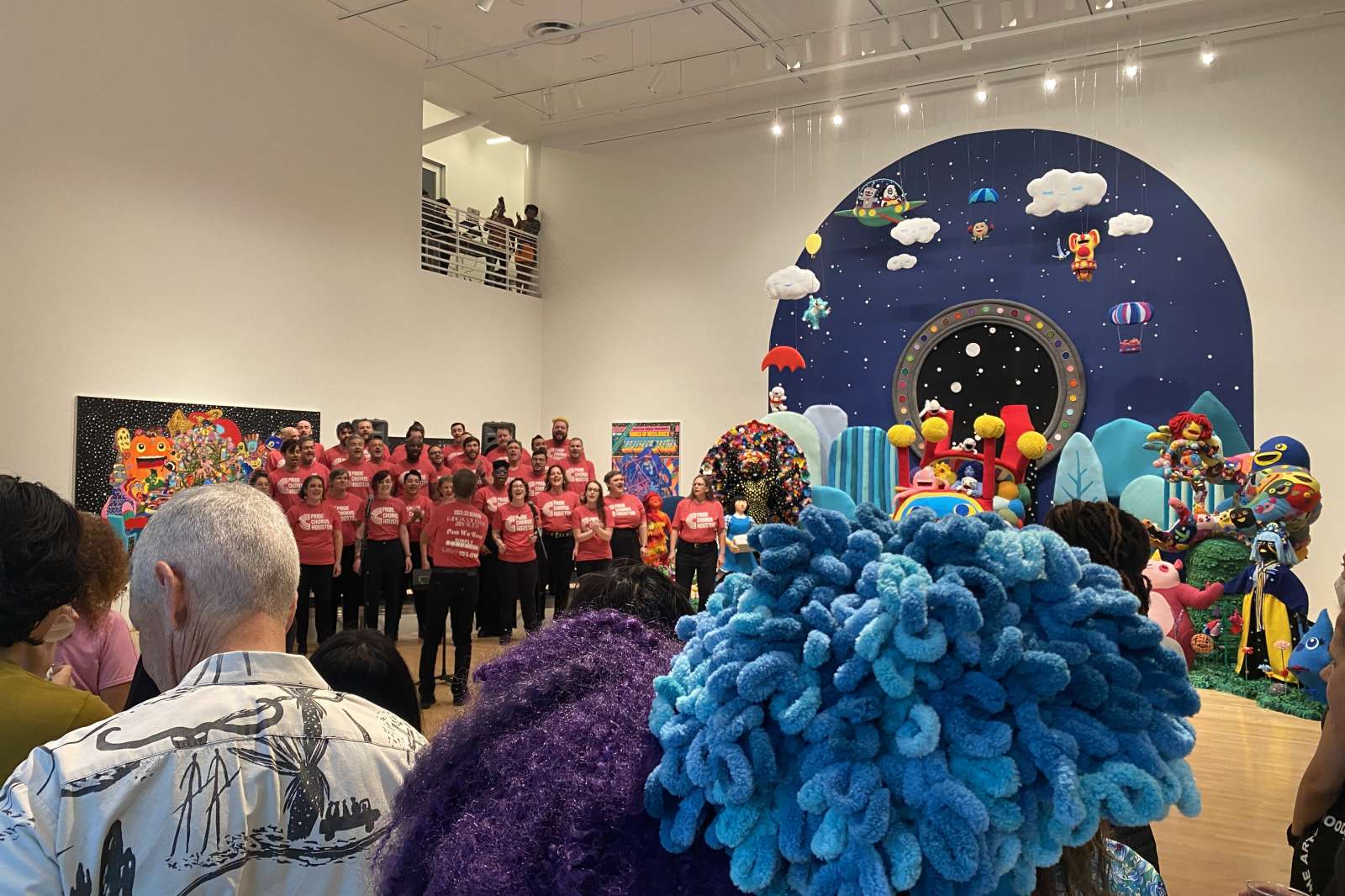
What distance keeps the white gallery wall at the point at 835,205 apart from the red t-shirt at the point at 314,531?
5080 millimetres

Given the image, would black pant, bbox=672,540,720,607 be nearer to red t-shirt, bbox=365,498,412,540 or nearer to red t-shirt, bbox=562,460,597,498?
red t-shirt, bbox=562,460,597,498

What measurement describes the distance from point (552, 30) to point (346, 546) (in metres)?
5.38

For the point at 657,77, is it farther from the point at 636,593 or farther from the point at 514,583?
the point at 636,593

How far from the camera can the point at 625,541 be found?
7863 mm

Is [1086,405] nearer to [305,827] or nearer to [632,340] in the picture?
[632,340]

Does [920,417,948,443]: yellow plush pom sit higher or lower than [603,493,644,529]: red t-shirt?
higher

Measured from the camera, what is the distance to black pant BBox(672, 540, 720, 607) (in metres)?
7.48

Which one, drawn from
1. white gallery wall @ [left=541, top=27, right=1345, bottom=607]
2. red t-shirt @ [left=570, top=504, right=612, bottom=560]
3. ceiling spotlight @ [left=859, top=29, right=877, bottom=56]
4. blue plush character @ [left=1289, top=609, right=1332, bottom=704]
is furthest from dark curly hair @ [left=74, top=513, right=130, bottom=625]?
ceiling spotlight @ [left=859, top=29, right=877, bottom=56]

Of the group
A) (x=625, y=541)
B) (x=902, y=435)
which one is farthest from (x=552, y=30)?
(x=902, y=435)

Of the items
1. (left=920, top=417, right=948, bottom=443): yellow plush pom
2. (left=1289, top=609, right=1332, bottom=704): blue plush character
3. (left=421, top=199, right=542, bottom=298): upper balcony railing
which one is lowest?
(left=1289, top=609, right=1332, bottom=704): blue plush character

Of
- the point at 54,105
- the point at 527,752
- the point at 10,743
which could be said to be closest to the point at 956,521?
the point at 527,752

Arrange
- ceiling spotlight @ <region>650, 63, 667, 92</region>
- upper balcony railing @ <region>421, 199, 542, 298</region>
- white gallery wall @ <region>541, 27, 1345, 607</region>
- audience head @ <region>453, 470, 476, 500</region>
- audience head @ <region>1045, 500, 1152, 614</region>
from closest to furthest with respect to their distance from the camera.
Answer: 1. audience head @ <region>1045, 500, 1152, 614</region>
2. audience head @ <region>453, 470, 476, 500</region>
3. white gallery wall @ <region>541, 27, 1345, 607</region>
4. ceiling spotlight @ <region>650, 63, 667, 92</region>
5. upper balcony railing @ <region>421, 199, 542, 298</region>

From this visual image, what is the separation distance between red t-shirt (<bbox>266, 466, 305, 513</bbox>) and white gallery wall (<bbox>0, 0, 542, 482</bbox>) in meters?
1.51

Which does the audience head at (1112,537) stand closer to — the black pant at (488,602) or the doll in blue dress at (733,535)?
the doll in blue dress at (733,535)
